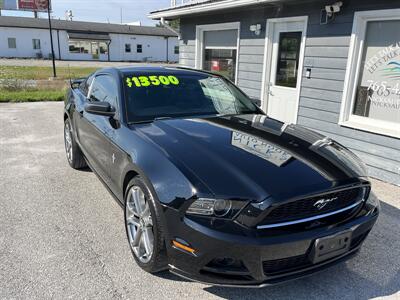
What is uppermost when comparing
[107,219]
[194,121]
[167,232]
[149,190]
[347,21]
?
[347,21]

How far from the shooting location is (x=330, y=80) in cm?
Result: 581

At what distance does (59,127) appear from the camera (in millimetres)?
8070

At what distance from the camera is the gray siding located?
5.13 metres

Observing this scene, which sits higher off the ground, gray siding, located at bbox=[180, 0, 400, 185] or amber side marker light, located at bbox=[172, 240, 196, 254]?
gray siding, located at bbox=[180, 0, 400, 185]

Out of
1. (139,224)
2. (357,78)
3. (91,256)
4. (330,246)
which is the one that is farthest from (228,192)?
(357,78)

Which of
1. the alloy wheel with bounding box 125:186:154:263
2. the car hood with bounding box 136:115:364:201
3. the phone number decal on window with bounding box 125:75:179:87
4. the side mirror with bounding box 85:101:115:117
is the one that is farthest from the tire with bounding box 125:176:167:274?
the phone number decal on window with bounding box 125:75:179:87

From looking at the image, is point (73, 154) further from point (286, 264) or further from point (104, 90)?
point (286, 264)

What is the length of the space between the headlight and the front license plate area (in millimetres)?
565

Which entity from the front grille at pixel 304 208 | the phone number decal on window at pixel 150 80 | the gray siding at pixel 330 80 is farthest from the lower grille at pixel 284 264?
the gray siding at pixel 330 80

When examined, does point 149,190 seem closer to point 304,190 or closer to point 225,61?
point 304,190

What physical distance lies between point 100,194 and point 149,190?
195cm

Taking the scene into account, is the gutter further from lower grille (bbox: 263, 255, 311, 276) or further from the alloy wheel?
lower grille (bbox: 263, 255, 311, 276)

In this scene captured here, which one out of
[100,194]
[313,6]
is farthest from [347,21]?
[100,194]

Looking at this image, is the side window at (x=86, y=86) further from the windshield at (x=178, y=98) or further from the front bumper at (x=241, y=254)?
the front bumper at (x=241, y=254)
